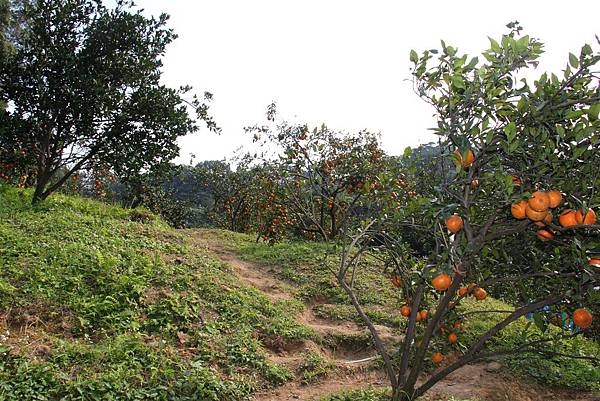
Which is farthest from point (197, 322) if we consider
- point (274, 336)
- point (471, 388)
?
point (471, 388)

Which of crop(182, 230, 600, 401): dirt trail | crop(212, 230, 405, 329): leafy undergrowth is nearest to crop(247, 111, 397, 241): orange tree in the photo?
crop(212, 230, 405, 329): leafy undergrowth

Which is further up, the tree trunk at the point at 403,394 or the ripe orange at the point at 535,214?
the ripe orange at the point at 535,214

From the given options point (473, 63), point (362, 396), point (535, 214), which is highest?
point (473, 63)

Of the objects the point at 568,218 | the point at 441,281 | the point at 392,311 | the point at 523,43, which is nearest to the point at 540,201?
the point at 568,218

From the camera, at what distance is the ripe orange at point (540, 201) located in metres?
2.35

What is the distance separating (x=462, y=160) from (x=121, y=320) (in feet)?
11.7

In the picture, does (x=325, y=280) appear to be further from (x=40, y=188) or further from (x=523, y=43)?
(x=523, y=43)

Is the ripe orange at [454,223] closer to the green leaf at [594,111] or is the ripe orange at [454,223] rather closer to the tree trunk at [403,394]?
the green leaf at [594,111]

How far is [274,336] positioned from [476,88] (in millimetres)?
3683

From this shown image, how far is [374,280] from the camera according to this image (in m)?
8.35

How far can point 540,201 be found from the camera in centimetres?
234

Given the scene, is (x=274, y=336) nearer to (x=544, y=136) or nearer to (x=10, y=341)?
(x=10, y=341)

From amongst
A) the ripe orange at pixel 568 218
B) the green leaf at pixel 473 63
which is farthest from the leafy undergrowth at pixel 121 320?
the green leaf at pixel 473 63

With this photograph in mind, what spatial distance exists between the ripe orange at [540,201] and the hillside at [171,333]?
94.5 inches
